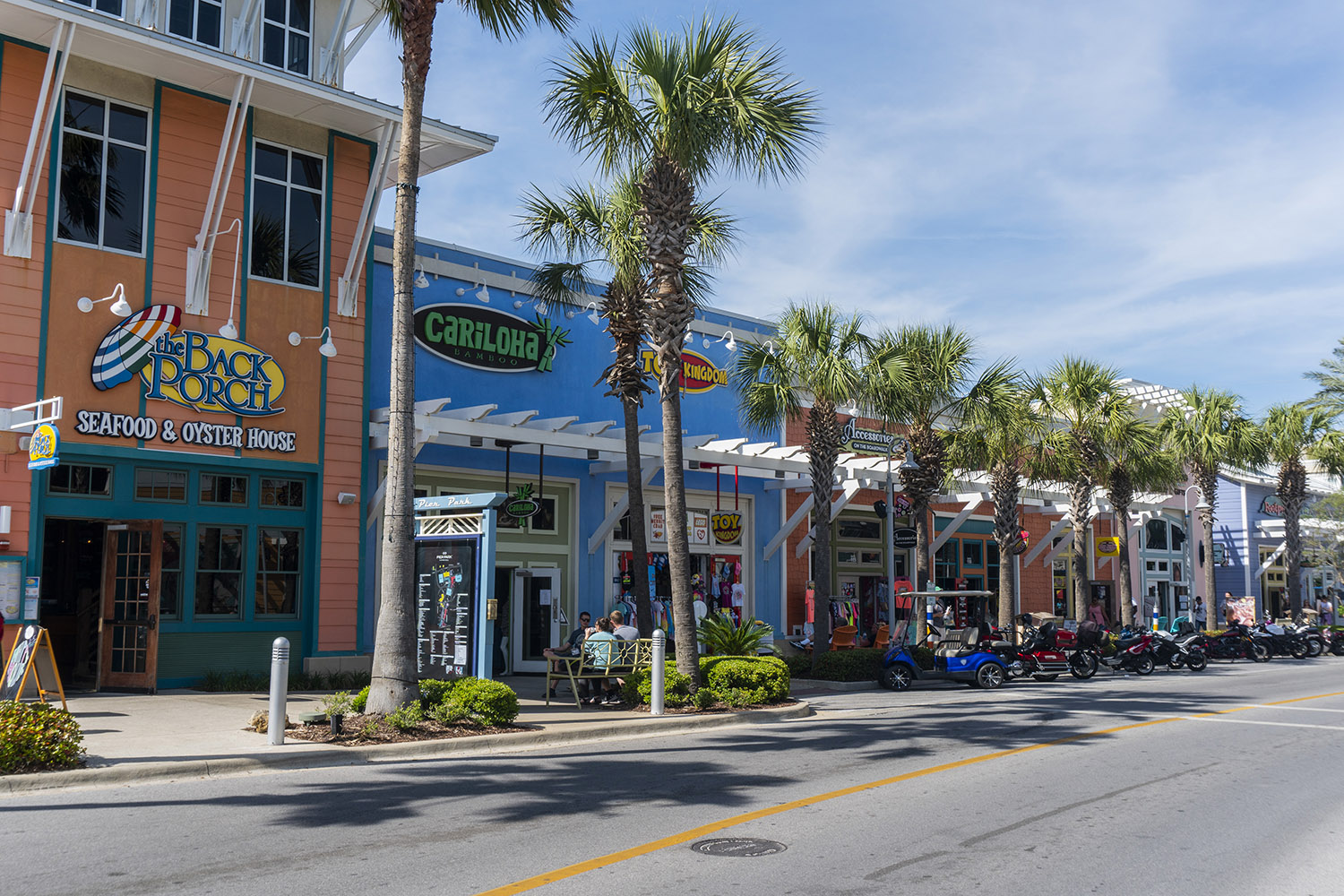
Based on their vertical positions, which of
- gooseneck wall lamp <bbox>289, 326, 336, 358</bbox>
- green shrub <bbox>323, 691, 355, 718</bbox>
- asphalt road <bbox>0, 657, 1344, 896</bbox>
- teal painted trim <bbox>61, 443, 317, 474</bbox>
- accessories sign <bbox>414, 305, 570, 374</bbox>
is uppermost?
accessories sign <bbox>414, 305, 570, 374</bbox>

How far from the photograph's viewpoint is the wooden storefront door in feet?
52.4

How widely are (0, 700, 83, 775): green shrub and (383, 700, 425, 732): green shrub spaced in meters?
3.12

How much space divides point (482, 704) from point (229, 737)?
2730mm

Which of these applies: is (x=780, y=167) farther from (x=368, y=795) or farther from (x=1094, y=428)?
(x=1094, y=428)

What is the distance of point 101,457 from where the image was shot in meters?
16.0

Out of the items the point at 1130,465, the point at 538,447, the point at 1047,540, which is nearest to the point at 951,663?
the point at 538,447

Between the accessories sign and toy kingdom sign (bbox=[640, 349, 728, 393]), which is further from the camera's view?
toy kingdom sign (bbox=[640, 349, 728, 393])

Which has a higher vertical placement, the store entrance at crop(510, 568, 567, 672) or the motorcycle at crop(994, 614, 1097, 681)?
the store entrance at crop(510, 568, 567, 672)

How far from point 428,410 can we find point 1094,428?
19.3 metres

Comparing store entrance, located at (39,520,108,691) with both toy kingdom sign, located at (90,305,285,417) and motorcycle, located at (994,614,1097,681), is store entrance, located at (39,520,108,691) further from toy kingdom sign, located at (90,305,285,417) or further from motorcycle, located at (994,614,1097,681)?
motorcycle, located at (994,614,1097,681)

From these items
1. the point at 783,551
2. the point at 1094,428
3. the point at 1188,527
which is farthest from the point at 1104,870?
the point at 1188,527

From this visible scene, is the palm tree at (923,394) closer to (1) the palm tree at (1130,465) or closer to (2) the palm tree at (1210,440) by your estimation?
(1) the palm tree at (1130,465)

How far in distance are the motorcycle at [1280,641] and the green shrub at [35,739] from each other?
3018 cm

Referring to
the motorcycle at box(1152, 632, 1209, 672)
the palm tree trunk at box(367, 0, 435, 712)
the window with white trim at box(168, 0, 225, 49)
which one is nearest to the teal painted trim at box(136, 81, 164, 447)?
the window with white trim at box(168, 0, 225, 49)
